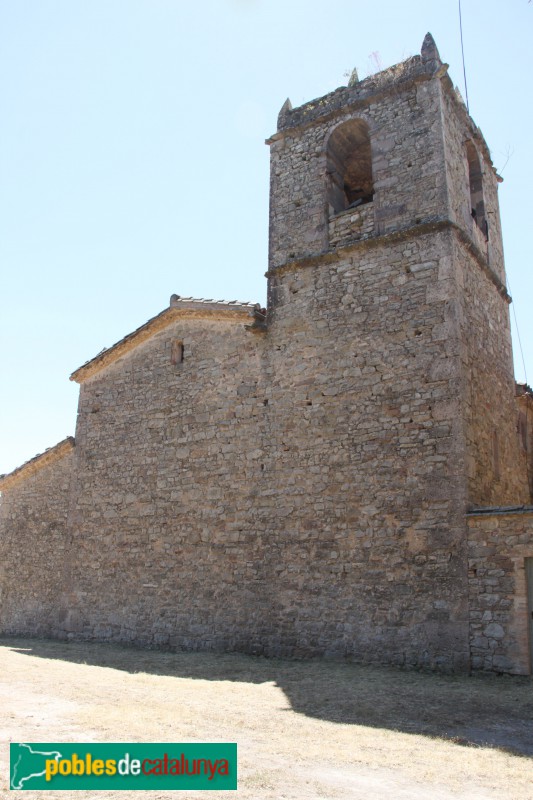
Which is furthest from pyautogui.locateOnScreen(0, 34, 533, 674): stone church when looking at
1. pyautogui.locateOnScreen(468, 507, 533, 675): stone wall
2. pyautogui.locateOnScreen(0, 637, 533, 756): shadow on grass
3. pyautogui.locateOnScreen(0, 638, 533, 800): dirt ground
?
pyautogui.locateOnScreen(0, 638, 533, 800): dirt ground

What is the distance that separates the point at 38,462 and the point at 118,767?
10.8 metres

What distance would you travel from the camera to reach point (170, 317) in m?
13.1

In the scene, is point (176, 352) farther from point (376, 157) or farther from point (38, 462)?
point (376, 157)

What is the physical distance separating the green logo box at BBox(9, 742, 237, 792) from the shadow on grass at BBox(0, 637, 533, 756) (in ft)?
6.61

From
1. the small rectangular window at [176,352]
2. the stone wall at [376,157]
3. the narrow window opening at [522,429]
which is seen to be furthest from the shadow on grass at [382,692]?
the stone wall at [376,157]

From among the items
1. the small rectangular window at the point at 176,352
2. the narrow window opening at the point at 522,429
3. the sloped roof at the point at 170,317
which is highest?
the sloped roof at the point at 170,317

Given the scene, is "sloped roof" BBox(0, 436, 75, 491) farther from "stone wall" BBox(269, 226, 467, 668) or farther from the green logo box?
the green logo box

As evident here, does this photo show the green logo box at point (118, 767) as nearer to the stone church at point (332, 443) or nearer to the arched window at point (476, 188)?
the stone church at point (332, 443)

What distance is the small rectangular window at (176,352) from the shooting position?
1279cm

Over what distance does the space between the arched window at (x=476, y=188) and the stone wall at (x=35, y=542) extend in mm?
9571

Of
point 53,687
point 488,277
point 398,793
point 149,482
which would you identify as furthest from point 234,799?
point 488,277

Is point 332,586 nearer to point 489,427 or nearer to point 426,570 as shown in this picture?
point 426,570

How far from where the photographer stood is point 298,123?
40.3 ft

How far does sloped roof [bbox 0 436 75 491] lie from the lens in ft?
45.7
